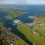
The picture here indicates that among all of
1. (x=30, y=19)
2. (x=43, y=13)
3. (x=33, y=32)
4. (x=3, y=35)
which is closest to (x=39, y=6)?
(x=43, y=13)

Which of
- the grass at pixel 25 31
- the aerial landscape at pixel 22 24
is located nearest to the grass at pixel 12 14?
the aerial landscape at pixel 22 24

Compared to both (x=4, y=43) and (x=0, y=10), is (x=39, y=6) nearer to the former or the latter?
(x=0, y=10)

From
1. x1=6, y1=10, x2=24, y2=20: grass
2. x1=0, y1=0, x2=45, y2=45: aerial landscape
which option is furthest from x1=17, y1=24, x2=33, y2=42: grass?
x1=6, y1=10, x2=24, y2=20: grass

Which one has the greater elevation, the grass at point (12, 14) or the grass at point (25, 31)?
the grass at point (12, 14)

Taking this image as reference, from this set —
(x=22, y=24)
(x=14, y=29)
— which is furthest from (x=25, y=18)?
(x=14, y=29)

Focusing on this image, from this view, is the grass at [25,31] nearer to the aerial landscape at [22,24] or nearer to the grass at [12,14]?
the aerial landscape at [22,24]

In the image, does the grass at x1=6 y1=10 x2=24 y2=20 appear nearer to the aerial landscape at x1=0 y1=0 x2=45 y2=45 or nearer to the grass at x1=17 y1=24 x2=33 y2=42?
the aerial landscape at x1=0 y1=0 x2=45 y2=45

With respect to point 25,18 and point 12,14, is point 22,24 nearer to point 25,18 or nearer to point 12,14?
point 25,18

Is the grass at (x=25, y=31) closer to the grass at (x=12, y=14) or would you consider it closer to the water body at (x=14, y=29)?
the water body at (x=14, y=29)
